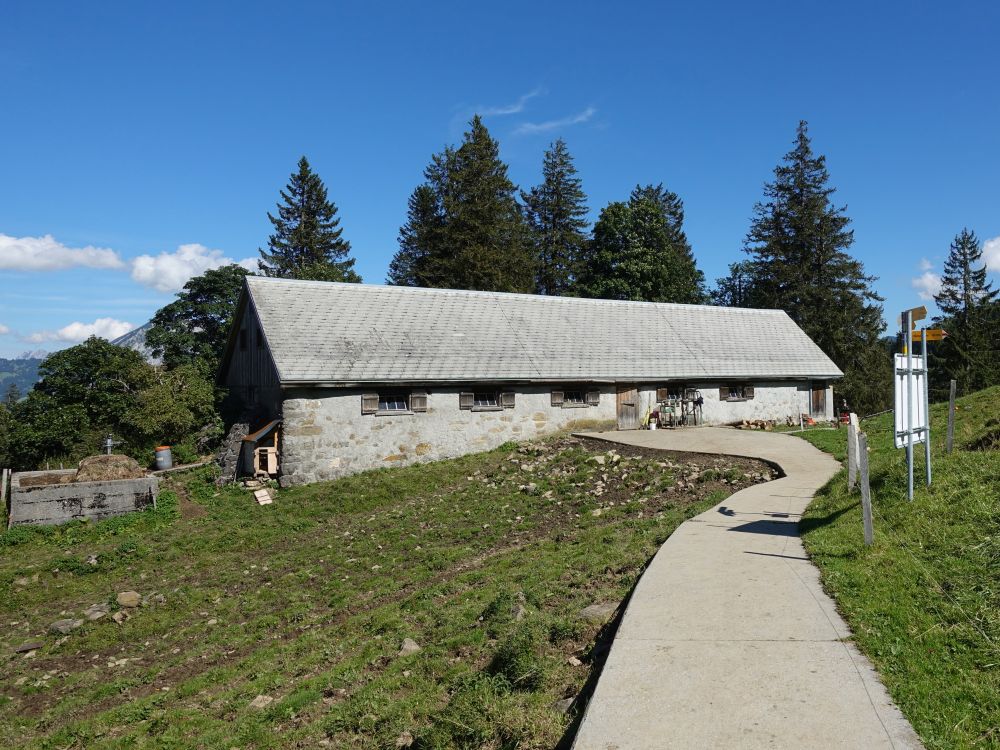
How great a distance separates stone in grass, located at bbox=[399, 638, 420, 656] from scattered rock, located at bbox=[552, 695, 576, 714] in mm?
2665

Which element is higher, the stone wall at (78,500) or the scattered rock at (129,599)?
the stone wall at (78,500)

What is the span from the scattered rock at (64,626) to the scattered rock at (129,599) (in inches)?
27.7

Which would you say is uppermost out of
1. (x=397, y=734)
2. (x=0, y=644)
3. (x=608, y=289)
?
(x=608, y=289)

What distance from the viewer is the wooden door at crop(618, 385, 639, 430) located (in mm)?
25031

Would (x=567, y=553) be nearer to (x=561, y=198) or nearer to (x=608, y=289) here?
(x=608, y=289)

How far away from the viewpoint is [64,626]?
10.5m

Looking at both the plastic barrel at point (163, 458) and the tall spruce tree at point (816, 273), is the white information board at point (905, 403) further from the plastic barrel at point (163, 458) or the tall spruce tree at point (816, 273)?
the tall spruce tree at point (816, 273)

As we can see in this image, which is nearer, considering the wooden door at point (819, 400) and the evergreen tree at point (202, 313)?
the wooden door at point (819, 400)

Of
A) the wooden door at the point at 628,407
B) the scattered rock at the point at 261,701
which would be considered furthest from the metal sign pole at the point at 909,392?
the wooden door at the point at 628,407

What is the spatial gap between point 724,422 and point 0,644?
24.2 m

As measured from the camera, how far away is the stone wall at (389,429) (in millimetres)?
19391

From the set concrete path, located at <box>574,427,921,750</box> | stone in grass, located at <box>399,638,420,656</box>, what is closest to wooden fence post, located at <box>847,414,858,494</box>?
concrete path, located at <box>574,427,921,750</box>

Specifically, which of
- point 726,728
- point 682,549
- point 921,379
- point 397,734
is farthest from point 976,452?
point 397,734

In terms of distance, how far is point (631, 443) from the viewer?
66.9 ft
